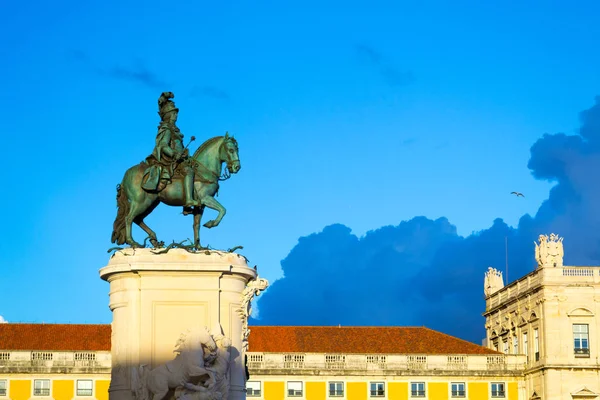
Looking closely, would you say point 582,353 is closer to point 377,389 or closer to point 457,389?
point 457,389

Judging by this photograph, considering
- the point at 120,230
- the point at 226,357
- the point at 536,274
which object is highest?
the point at 536,274

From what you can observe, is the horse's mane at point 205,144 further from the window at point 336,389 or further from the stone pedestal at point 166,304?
the window at point 336,389

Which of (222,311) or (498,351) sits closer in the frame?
(222,311)

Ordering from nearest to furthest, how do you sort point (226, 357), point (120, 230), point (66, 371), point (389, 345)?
point (226, 357)
point (120, 230)
point (66, 371)
point (389, 345)

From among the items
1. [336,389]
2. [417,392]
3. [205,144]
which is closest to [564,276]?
[417,392]

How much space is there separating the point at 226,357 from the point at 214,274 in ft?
5.67

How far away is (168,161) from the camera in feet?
94.1

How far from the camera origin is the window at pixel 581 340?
257 ft

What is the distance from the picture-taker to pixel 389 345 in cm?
8319

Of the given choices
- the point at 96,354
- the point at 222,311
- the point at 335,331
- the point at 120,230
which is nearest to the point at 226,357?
the point at 222,311

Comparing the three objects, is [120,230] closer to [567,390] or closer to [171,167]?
[171,167]

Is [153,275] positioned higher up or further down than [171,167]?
further down

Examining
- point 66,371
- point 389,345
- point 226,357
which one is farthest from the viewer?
point 389,345

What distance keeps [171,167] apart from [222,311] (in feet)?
10.2
